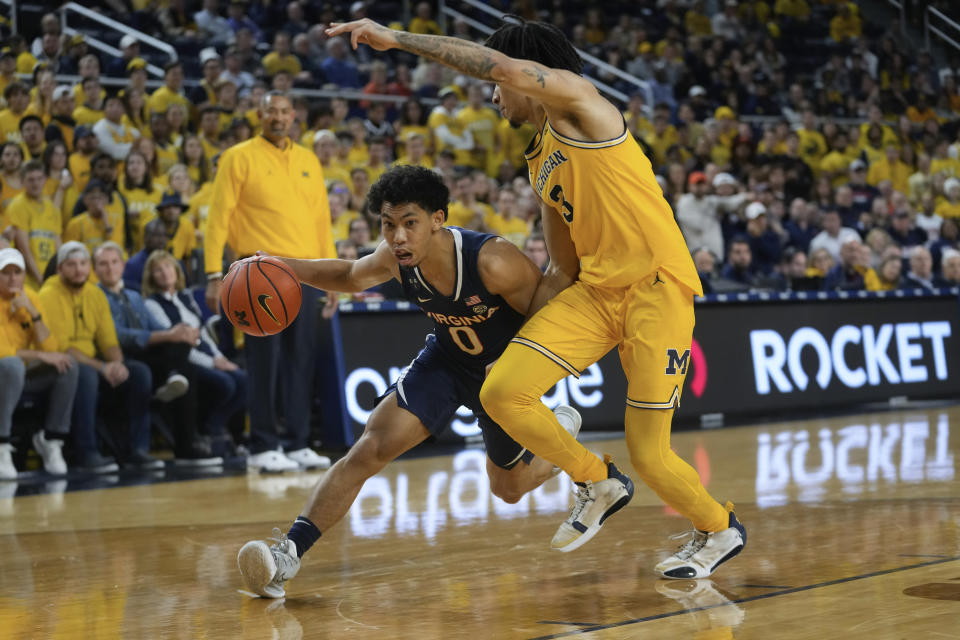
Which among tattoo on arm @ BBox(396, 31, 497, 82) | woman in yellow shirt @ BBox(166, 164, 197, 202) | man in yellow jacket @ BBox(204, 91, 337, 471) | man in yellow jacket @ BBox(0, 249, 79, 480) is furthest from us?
woman in yellow shirt @ BBox(166, 164, 197, 202)

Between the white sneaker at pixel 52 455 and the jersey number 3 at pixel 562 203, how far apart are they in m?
5.74

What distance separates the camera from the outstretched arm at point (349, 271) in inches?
204

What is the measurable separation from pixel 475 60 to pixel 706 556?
2110mm

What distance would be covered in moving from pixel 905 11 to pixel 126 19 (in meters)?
16.7

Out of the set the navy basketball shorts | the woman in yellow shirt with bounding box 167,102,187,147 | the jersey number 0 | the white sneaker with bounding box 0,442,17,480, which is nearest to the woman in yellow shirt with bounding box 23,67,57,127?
the woman in yellow shirt with bounding box 167,102,187,147

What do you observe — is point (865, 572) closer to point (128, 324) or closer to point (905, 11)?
point (128, 324)

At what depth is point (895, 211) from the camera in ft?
57.5

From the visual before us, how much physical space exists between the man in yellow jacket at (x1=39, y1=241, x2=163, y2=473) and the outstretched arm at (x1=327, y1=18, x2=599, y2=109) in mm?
5794

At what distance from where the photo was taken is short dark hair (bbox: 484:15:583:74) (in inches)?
Answer: 192

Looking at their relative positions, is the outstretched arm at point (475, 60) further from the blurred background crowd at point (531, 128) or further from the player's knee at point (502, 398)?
the blurred background crowd at point (531, 128)

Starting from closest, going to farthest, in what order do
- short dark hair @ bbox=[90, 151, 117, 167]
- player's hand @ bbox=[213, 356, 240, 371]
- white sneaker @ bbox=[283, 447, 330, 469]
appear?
1. white sneaker @ bbox=[283, 447, 330, 469]
2. player's hand @ bbox=[213, 356, 240, 371]
3. short dark hair @ bbox=[90, 151, 117, 167]

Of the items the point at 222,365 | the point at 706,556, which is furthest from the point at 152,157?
the point at 706,556

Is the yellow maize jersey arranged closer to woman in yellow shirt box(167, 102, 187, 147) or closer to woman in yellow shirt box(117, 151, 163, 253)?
woman in yellow shirt box(117, 151, 163, 253)

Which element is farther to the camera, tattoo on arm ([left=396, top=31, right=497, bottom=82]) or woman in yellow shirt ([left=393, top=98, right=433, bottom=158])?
woman in yellow shirt ([left=393, top=98, right=433, bottom=158])
